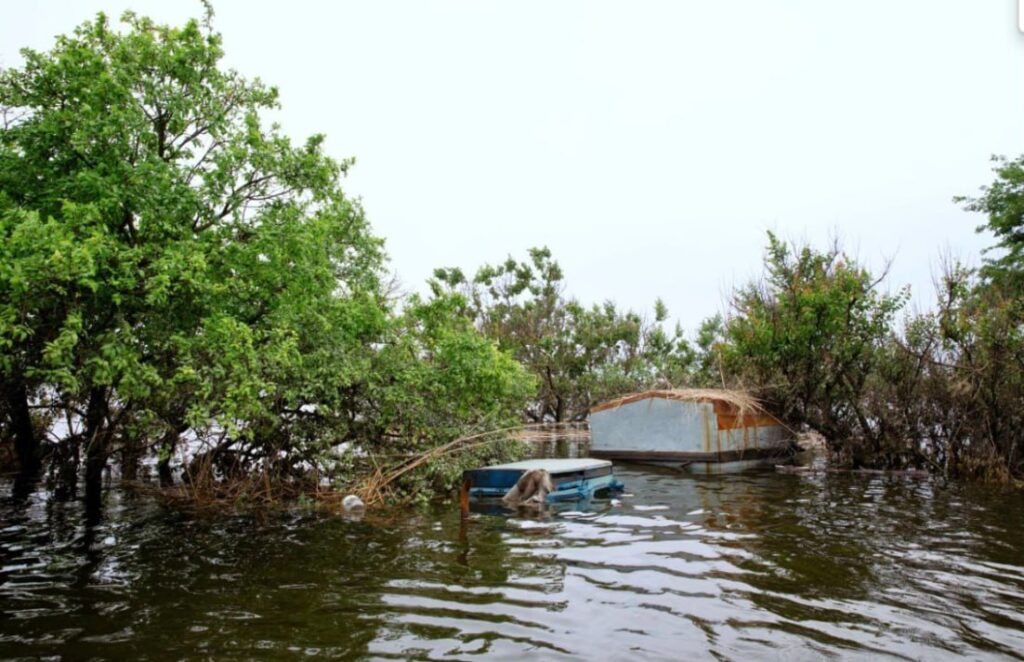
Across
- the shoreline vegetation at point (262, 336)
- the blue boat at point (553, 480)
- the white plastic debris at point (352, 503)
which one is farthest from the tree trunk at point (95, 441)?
the blue boat at point (553, 480)

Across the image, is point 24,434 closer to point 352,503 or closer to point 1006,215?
point 352,503

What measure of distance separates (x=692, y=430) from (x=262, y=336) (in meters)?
11.9

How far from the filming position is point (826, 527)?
10.8m

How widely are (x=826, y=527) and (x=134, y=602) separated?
376 inches

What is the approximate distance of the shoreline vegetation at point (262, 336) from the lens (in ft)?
29.6

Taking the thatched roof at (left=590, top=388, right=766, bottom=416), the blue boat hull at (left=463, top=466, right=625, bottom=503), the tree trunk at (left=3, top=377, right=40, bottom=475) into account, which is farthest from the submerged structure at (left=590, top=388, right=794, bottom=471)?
the tree trunk at (left=3, top=377, right=40, bottom=475)

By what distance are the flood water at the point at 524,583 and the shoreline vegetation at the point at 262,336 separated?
72.8 inches

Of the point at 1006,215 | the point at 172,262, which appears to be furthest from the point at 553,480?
the point at 1006,215

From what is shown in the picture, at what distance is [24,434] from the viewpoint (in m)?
15.5

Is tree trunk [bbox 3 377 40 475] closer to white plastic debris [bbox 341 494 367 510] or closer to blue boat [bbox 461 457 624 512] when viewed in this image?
white plastic debris [bbox 341 494 367 510]

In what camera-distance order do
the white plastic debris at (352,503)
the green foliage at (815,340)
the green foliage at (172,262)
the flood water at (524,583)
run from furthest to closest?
1. the green foliage at (815,340)
2. the white plastic debris at (352,503)
3. the green foliage at (172,262)
4. the flood water at (524,583)

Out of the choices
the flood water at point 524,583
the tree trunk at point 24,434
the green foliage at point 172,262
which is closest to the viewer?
the flood water at point 524,583

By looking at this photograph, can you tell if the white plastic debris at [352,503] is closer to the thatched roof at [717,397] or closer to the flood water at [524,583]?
the flood water at [524,583]

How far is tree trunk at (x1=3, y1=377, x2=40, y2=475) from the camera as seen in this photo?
1384 centimetres
